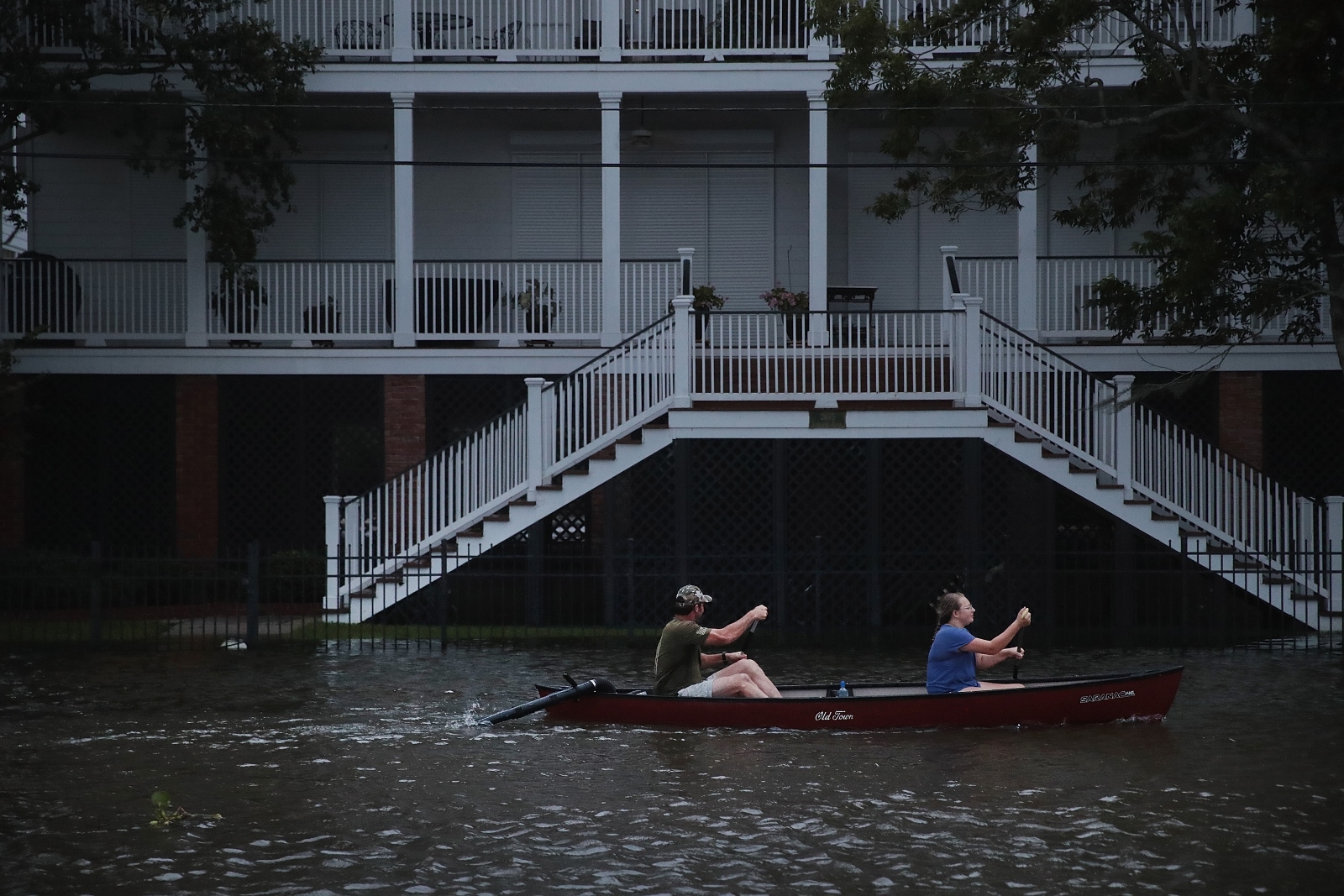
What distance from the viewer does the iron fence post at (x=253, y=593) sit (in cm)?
1962

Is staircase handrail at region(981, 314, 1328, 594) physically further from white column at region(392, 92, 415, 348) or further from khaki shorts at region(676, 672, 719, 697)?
white column at region(392, 92, 415, 348)

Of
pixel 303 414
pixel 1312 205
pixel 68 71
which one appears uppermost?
pixel 68 71

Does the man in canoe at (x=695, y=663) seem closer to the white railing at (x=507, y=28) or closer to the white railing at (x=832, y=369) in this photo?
the white railing at (x=832, y=369)

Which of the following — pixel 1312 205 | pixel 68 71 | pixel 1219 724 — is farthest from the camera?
pixel 68 71

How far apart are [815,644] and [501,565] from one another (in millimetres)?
5143

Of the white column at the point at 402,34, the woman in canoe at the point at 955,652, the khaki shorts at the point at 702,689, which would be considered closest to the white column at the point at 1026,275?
the white column at the point at 402,34

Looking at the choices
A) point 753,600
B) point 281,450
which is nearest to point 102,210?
point 281,450

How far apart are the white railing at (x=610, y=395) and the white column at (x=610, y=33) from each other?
16.7 ft

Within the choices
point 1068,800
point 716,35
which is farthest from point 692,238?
point 1068,800

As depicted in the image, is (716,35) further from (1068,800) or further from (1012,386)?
(1068,800)

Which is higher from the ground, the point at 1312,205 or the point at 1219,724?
the point at 1312,205

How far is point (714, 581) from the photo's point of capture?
2116 centimetres

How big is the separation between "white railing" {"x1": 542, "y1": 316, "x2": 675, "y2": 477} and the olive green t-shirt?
688cm

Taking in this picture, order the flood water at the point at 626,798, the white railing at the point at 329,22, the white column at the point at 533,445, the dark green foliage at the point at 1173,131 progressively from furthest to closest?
the white railing at the point at 329,22, the white column at the point at 533,445, the dark green foliage at the point at 1173,131, the flood water at the point at 626,798
